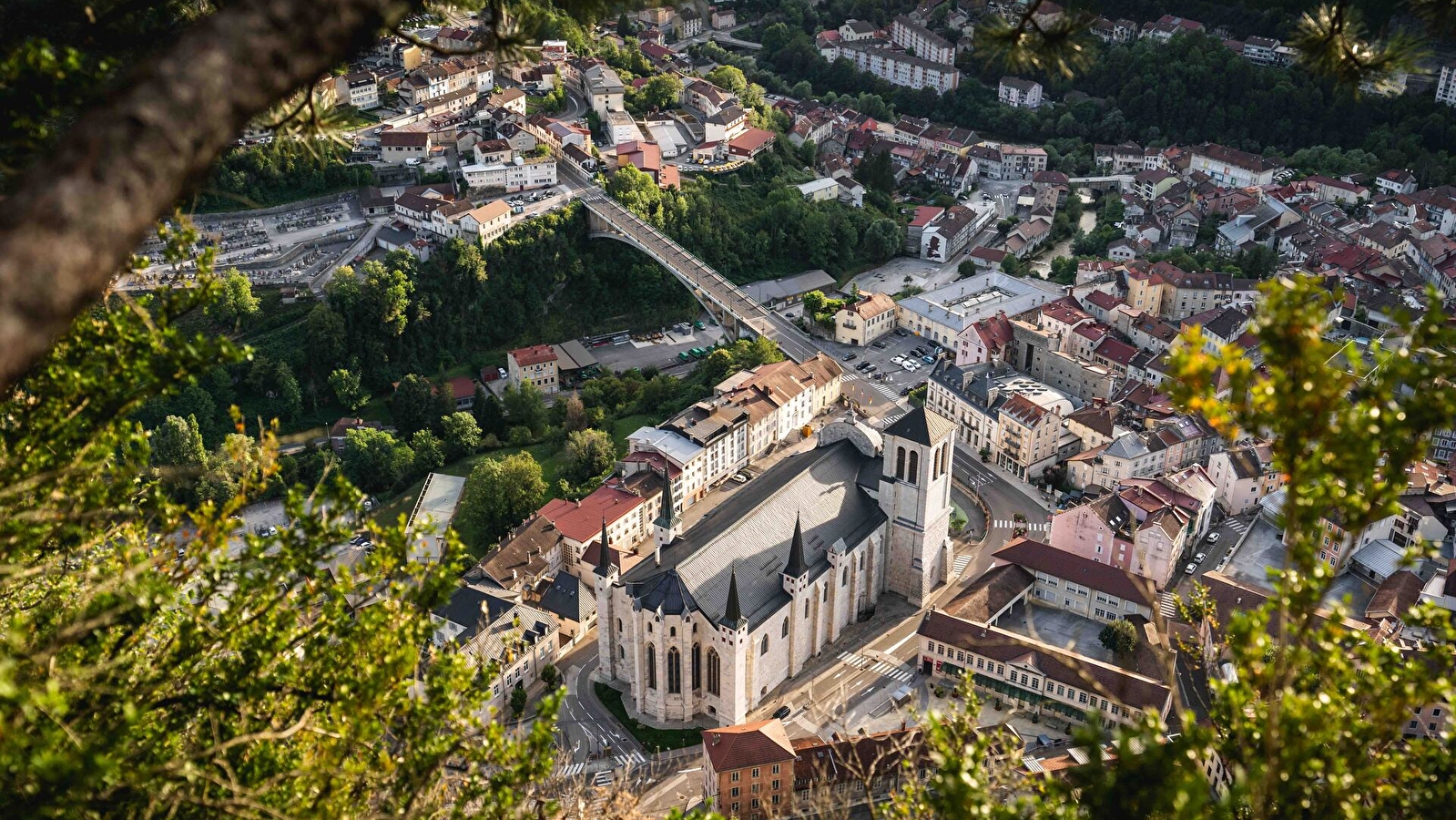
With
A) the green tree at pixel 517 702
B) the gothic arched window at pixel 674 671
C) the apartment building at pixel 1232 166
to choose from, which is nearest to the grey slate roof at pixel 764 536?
the gothic arched window at pixel 674 671

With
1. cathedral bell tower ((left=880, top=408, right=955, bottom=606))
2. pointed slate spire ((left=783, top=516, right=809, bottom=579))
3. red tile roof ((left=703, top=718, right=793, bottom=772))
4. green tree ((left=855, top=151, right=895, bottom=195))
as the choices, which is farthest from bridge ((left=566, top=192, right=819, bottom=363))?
red tile roof ((left=703, top=718, right=793, bottom=772))

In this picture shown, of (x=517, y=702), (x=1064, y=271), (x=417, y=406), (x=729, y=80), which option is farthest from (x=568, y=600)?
(x=729, y=80)

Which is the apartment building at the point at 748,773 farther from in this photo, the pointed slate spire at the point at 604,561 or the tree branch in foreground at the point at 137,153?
the tree branch in foreground at the point at 137,153

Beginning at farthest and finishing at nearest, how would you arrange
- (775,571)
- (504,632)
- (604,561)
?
(504,632), (775,571), (604,561)

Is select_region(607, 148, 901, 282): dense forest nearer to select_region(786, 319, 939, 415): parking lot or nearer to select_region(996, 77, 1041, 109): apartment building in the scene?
select_region(786, 319, 939, 415): parking lot

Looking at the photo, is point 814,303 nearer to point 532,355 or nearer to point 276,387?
point 532,355

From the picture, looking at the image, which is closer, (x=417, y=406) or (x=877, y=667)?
(x=877, y=667)
